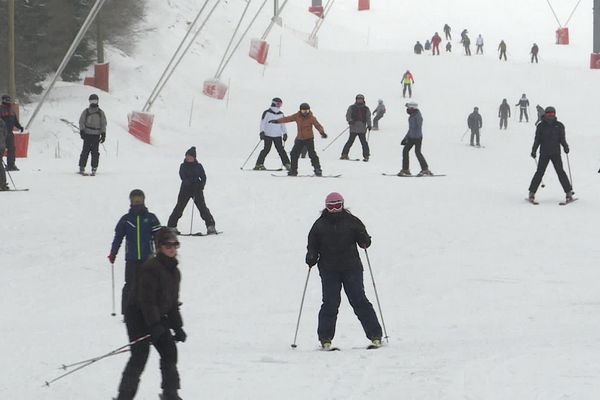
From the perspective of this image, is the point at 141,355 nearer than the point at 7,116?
Yes

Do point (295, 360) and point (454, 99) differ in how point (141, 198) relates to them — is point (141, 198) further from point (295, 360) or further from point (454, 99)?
point (454, 99)

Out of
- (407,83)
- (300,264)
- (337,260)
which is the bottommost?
(300,264)

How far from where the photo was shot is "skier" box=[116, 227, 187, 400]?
762cm

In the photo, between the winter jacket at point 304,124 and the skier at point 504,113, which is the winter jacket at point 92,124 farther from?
the skier at point 504,113

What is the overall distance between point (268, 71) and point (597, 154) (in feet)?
48.2

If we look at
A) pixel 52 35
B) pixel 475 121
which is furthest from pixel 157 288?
pixel 52 35

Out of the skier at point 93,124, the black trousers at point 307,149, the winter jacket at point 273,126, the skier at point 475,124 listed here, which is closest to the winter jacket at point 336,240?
the black trousers at point 307,149

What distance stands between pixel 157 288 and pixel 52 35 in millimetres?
28664

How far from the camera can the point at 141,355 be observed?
25.6 feet

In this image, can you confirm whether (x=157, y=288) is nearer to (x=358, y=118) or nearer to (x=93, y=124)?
(x=93, y=124)

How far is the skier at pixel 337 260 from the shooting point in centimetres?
990

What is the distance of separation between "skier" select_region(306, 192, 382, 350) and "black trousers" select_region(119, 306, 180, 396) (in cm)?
231

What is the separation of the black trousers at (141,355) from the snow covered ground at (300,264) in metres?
0.67

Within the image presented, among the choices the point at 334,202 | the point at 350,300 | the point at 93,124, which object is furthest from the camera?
the point at 93,124
